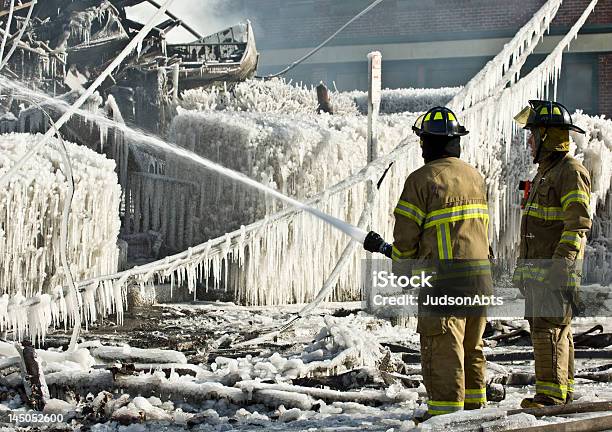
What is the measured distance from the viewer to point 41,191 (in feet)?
25.0

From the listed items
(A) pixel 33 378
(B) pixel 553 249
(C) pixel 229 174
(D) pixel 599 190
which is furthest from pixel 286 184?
(B) pixel 553 249

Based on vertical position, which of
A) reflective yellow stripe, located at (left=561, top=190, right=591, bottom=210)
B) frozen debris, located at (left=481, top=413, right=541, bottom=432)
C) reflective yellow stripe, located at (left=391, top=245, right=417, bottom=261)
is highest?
reflective yellow stripe, located at (left=561, top=190, right=591, bottom=210)

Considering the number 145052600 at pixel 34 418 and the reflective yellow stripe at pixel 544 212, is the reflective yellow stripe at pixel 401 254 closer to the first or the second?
the reflective yellow stripe at pixel 544 212

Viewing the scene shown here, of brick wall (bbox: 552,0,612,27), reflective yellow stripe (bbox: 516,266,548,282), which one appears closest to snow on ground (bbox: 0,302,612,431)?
reflective yellow stripe (bbox: 516,266,548,282)

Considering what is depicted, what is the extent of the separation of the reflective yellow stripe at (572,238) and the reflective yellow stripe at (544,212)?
0.17 m

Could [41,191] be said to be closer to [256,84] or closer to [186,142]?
[186,142]

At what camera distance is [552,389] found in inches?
206

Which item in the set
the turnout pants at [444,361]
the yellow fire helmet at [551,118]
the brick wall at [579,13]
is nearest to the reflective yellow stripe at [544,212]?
the yellow fire helmet at [551,118]

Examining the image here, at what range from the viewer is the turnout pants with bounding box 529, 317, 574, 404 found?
17.1 ft

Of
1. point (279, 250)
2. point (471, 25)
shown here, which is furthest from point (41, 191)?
point (471, 25)

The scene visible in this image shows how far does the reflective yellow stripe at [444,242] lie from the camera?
4688mm

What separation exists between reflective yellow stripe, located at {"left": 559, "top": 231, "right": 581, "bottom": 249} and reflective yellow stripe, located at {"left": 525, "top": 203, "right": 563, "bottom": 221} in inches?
6.7

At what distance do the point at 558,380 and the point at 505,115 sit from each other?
4.37 meters

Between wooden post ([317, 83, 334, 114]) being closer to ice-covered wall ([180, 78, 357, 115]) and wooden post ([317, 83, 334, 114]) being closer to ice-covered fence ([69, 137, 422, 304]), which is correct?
ice-covered wall ([180, 78, 357, 115])
